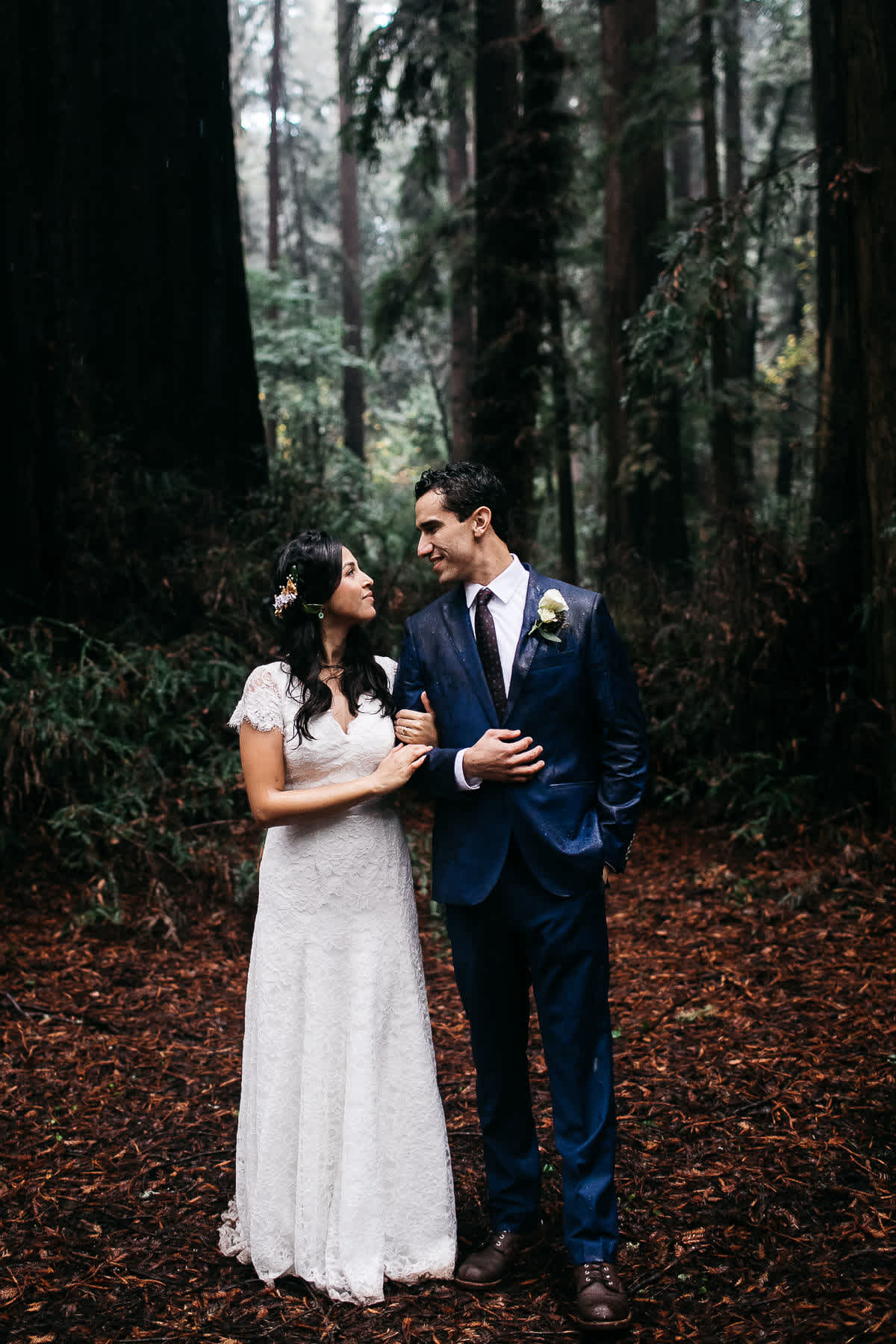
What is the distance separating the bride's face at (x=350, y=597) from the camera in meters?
3.46

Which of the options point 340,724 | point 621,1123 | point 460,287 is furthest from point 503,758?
point 460,287

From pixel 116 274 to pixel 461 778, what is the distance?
711 centimetres

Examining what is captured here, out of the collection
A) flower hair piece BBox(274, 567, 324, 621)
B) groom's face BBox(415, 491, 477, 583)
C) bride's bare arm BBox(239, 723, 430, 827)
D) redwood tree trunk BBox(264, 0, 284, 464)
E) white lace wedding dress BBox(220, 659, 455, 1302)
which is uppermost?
redwood tree trunk BBox(264, 0, 284, 464)

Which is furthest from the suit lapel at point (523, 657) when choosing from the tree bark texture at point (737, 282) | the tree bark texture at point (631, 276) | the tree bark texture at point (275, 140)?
the tree bark texture at point (275, 140)

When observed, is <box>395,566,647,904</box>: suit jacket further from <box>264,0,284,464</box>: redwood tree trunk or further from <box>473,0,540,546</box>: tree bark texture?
<box>264,0,284,464</box>: redwood tree trunk

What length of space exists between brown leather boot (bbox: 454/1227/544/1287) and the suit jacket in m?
1.09

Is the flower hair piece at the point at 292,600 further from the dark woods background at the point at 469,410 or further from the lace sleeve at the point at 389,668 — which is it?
the dark woods background at the point at 469,410

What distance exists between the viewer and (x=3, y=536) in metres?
7.46

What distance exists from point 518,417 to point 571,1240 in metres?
8.57

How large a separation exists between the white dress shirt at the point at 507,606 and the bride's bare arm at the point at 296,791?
37cm

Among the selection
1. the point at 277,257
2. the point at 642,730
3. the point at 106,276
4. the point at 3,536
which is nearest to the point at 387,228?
the point at 277,257

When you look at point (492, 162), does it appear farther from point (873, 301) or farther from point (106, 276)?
point (873, 301)

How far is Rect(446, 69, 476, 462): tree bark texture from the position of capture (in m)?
11.4

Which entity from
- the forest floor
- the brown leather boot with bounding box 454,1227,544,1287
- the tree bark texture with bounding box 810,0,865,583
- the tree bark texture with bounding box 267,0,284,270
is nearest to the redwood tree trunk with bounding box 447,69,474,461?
the tree bark texture with bounding box 810,0,865,583
